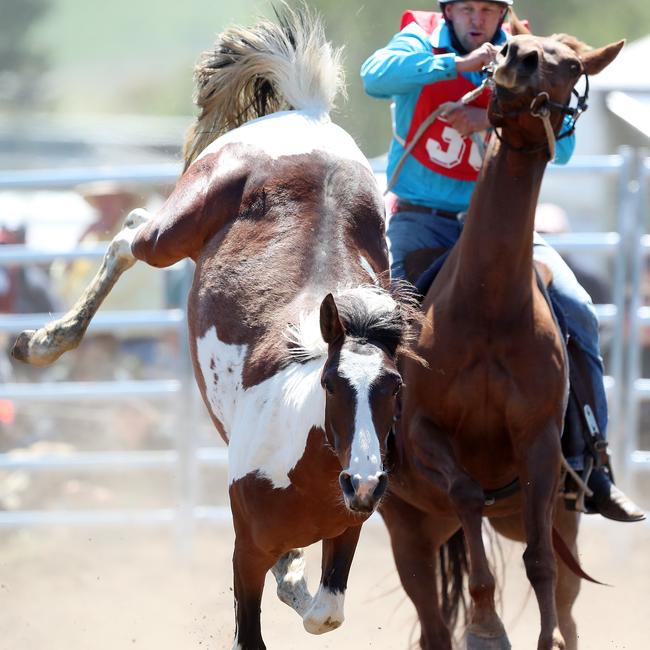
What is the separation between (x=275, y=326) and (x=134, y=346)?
6.06 meters

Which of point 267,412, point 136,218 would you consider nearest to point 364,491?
point 267,412

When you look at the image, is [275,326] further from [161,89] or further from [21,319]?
[161,89]

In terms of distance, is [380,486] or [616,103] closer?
[380,486]

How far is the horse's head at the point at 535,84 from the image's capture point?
12.8 ft

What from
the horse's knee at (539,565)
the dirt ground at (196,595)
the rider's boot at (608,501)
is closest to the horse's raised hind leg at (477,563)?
the horse's knee at (539,565)

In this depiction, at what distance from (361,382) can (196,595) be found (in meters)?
3.63

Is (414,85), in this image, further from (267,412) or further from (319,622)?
(319,622)

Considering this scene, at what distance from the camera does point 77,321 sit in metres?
5.08

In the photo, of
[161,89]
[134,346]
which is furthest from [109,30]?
[134,346]

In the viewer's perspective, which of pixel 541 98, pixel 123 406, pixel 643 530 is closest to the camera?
pixel 541 98

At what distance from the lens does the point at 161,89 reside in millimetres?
79062

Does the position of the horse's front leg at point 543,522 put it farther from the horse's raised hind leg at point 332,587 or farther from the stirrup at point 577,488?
the horse's raised hind leg at point 332,587

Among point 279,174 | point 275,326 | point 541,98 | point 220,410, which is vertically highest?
point 541,98

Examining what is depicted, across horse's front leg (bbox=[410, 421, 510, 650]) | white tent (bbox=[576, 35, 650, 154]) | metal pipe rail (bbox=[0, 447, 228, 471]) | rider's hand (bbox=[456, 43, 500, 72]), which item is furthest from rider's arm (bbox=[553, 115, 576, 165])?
white tent (bbox=[576, 35, 650, 154])
